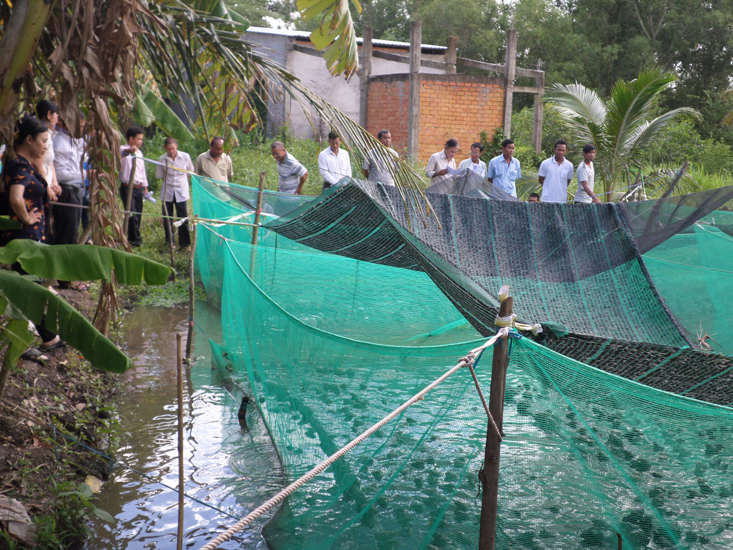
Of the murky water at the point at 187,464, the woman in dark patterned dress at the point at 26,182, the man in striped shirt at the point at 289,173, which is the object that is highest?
the man in striped shirt at the point at 289,173

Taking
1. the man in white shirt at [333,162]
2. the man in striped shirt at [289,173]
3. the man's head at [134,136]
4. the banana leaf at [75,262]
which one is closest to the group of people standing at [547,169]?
the man in white shirt at [333,162]

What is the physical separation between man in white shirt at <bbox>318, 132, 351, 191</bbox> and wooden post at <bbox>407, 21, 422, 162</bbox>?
291 centimetres

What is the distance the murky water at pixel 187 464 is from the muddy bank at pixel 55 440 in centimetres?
15

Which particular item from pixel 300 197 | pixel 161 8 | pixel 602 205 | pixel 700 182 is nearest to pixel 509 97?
pixel 700 182

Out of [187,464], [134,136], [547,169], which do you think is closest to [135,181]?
[134,136]

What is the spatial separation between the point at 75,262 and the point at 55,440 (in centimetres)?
135

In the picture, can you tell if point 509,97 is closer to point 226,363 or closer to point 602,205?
point 602,205

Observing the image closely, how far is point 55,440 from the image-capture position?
3.14 metres

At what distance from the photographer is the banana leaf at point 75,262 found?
2197mm

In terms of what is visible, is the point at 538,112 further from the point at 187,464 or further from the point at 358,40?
the point at 187,464

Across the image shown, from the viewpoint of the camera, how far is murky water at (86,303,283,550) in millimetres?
2963

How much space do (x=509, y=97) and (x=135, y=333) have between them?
24.8 ft

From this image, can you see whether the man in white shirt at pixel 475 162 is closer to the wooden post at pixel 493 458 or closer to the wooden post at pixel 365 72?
the wooden post at pixel 365 72

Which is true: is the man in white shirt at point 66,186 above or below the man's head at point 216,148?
below
